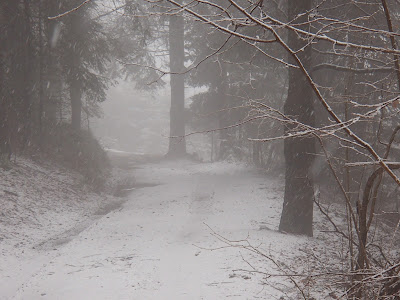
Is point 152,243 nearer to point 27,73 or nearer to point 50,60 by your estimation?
point 27,73

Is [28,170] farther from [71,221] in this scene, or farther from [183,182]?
[183,182]

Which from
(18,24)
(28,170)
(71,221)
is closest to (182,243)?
(71,221)

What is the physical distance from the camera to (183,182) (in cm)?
1551

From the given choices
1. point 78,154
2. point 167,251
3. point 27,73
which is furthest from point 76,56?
point 167,251

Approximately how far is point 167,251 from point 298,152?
345 centimetres

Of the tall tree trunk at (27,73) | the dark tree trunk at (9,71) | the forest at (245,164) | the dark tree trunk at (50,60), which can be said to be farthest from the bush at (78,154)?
the dark tree trunk at (9,71)

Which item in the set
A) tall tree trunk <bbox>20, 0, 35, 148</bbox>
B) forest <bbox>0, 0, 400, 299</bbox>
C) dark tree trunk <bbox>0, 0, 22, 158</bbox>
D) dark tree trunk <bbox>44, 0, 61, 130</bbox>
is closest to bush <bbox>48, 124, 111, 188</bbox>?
forest <bbox>0, 0, 400, 299</bbox>

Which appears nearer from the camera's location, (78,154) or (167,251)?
(167,251)

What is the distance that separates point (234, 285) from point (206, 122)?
17444mm

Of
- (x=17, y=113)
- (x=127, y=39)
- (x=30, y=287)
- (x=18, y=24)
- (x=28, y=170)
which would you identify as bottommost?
(x=30, y=287)

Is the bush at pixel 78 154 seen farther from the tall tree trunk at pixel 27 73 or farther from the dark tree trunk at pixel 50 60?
the tall tree trunk at pixel 27 73

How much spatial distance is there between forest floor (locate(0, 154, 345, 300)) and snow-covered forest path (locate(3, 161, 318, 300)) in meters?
0.02

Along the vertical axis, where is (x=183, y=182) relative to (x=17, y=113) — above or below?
below

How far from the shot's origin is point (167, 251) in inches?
291
